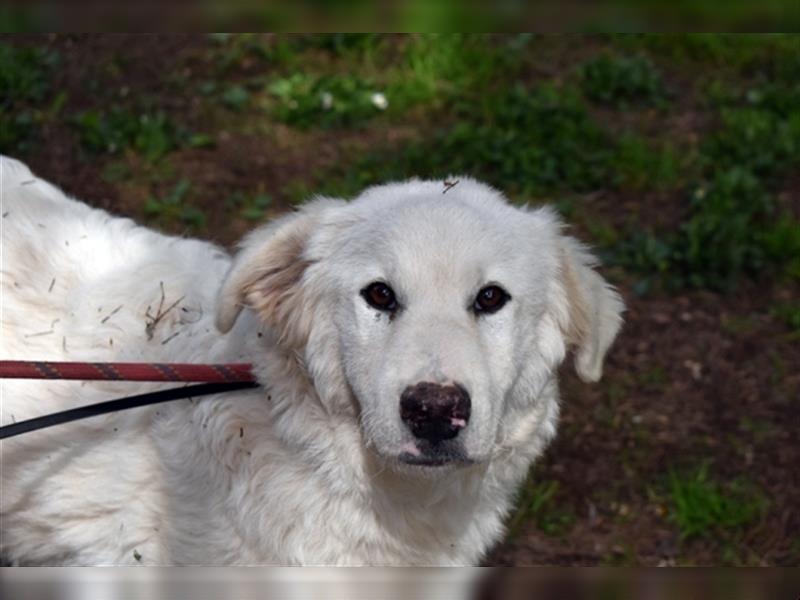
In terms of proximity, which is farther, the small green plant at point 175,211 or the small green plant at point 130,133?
the small green plant at point 130,133

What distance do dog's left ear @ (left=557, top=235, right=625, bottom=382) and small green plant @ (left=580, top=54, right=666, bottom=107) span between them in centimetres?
349

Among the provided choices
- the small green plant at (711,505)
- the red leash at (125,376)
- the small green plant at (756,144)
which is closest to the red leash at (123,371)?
the red leash at (125,376)

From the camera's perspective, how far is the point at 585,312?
310 cm

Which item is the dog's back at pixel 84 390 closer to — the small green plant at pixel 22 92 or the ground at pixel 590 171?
the ground at pixel 590 171

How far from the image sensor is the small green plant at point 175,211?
5.59 meters

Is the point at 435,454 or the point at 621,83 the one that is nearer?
the point at 435,454

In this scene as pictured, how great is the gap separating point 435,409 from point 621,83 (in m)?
4.38

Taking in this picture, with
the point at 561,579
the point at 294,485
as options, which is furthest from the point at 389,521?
the point at 561,579

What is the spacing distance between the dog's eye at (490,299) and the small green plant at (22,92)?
3.83 m

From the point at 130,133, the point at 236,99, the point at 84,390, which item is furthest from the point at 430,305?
the point at 236,99

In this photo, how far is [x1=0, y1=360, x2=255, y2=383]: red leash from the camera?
108 inches

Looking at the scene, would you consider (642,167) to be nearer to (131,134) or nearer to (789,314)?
(789,314)

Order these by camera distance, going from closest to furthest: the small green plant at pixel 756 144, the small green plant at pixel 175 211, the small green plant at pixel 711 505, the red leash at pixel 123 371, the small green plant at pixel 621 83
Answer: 1. the red leash at pixel 123 371
2. the small green plant at pixel 711 505
3. the small green plant at pixel 175 211
4. the small green plant at pixel 756 144
5. the small green plant at pixel 621 83

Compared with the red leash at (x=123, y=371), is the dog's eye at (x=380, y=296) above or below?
above
